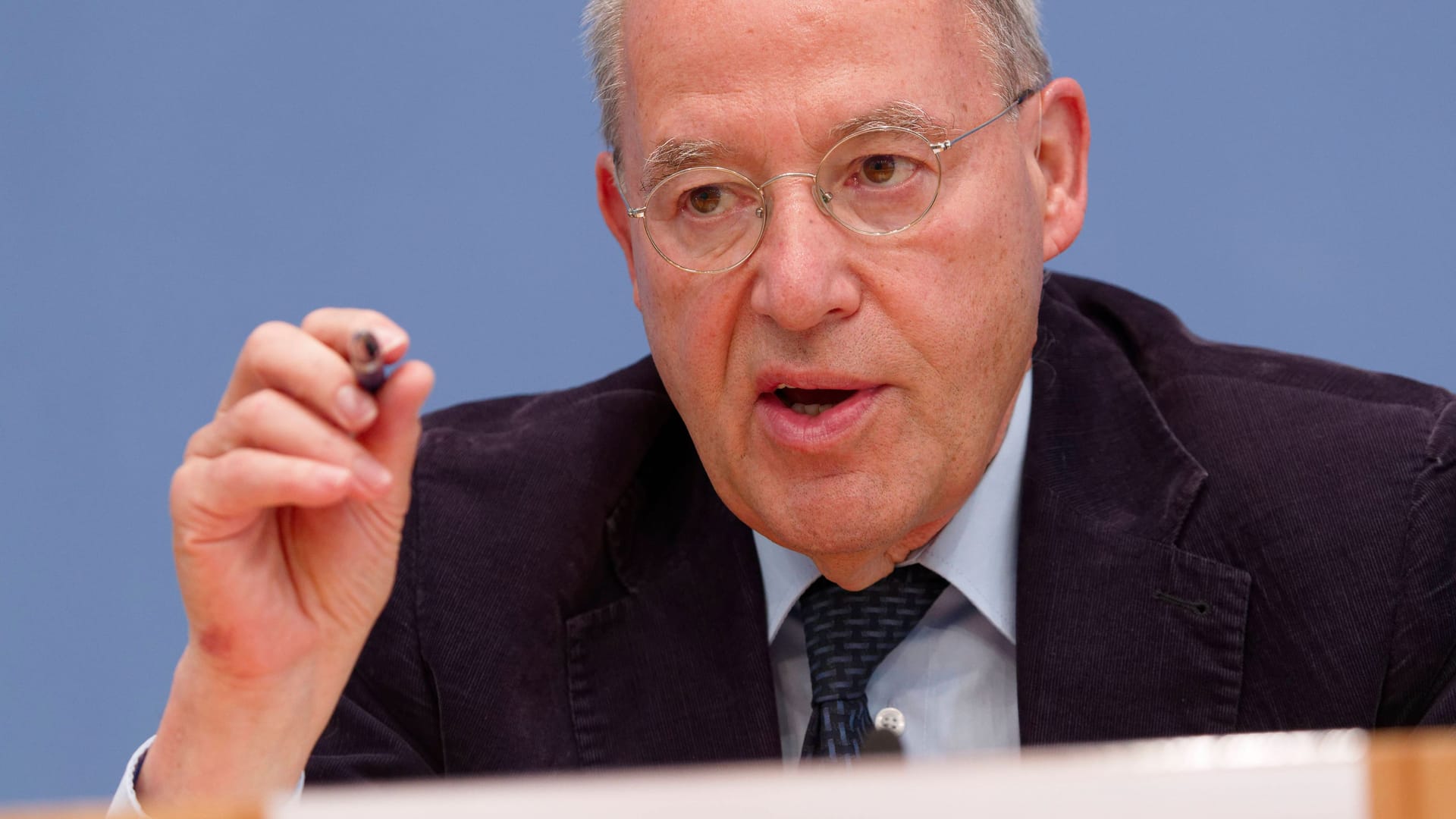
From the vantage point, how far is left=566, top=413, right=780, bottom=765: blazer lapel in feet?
5.63

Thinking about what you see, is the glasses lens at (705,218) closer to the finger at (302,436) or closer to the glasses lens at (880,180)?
Answer: the glasses lens at (880,180)

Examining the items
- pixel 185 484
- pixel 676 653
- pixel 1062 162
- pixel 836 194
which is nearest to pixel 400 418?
pixel 185 484

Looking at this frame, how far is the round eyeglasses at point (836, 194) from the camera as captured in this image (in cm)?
151

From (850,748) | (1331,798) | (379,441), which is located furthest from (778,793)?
(850,748)

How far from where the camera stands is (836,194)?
4.99 ft

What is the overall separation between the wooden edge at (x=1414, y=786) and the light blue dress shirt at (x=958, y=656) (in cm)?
102

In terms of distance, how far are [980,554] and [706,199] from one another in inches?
21.0

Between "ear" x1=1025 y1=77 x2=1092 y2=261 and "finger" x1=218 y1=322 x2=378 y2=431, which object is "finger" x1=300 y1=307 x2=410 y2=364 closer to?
"finger" x1=218 y1=322 x2=378 y2=431

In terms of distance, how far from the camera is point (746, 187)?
1545 millimetres

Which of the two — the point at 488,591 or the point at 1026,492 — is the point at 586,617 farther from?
the point at 1026,492

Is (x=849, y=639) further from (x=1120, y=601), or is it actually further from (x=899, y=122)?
(x=899, y=122)

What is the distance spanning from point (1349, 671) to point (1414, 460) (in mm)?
264

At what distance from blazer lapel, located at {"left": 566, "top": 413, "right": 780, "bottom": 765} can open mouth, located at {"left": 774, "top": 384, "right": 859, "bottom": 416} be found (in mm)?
290

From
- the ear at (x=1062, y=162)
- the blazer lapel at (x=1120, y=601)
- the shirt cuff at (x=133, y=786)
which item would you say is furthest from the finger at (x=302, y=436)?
the ear at (x=1062, y=162)
